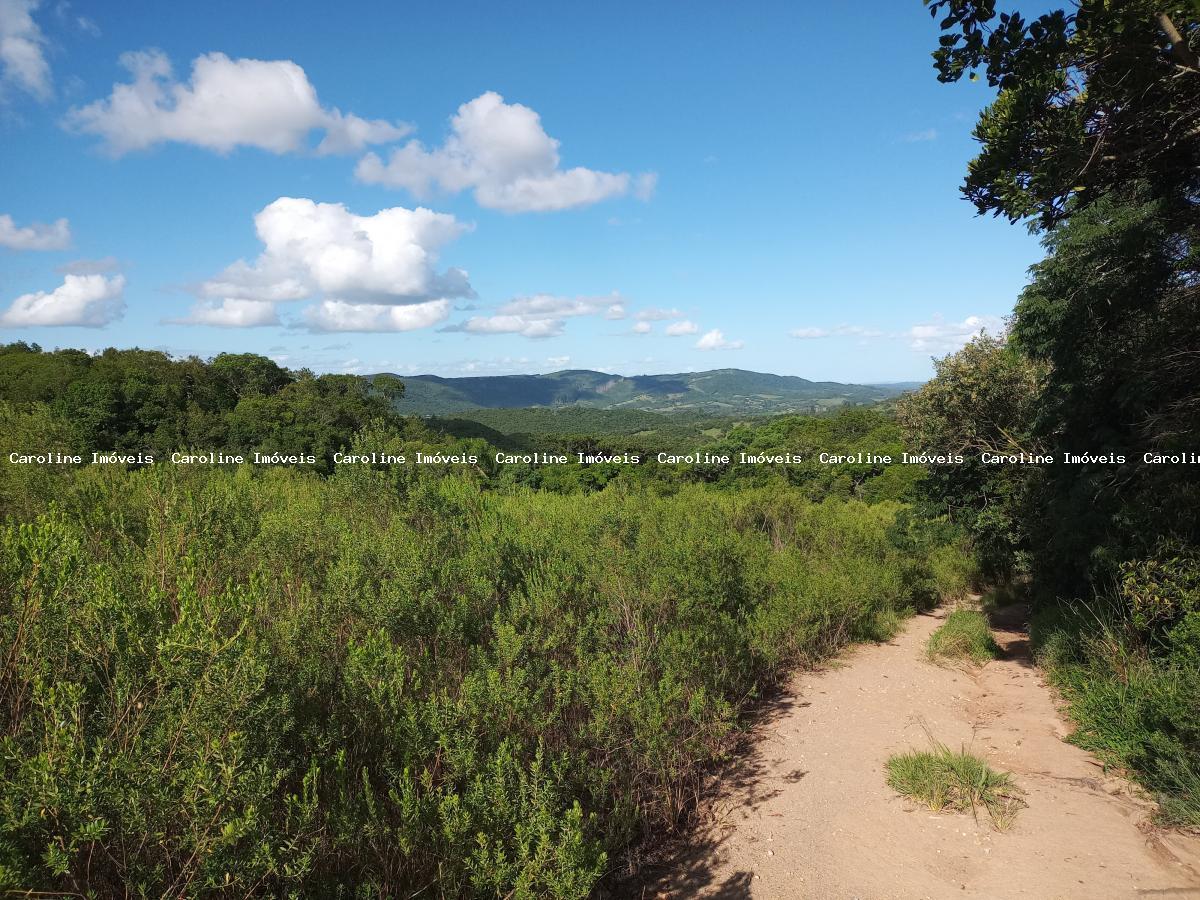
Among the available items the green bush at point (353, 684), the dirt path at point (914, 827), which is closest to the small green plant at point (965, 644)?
the dirt path at point (914, 827)

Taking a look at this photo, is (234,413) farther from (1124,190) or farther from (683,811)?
(1124,190)

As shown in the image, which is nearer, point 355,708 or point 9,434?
point 355,708

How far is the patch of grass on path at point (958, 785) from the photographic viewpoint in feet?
20.6

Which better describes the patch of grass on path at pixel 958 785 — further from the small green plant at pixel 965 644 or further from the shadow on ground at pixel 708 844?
the small green plant at pixel 965 644

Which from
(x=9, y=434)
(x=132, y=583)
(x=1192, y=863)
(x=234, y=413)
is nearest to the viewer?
(x=132, y=583)

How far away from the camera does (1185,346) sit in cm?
809

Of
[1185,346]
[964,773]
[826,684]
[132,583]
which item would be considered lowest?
[826,684]

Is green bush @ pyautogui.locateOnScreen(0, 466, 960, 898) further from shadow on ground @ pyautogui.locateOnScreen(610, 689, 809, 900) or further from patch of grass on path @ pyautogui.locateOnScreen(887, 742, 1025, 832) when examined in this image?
patch of grass on path @ pyautogui.locateOnScreen(887, 742, 1025, 832)

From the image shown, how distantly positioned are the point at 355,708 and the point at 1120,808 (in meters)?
7.18

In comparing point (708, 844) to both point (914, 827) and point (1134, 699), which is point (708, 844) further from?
point (1134, 699)

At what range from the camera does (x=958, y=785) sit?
260 inches

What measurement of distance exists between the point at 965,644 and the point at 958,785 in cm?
624

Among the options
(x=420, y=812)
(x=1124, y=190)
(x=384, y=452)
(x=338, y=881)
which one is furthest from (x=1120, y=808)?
(x=384, y=452)

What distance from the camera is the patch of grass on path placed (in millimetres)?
6289
